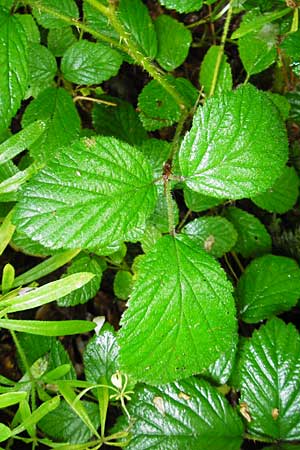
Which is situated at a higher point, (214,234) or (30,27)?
(30,27)

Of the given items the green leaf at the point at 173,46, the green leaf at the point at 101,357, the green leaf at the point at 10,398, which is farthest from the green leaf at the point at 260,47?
the green leaf at the point at 10,398

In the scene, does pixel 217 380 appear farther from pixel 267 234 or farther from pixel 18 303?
pixel 18 303

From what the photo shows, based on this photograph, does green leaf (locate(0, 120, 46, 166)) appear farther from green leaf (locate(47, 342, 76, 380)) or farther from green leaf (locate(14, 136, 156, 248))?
green leaf (locate(47, 342, 76, 380))

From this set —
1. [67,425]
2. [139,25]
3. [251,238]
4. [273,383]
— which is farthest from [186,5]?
[67,425]

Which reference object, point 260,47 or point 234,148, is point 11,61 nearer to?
point 234,148

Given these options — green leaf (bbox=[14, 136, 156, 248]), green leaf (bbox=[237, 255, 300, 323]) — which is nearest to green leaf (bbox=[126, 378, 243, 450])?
green leaf (bbox=[237, 255, 300, 323])

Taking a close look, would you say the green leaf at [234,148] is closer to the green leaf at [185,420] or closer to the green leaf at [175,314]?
the green leaf at [175,314]
